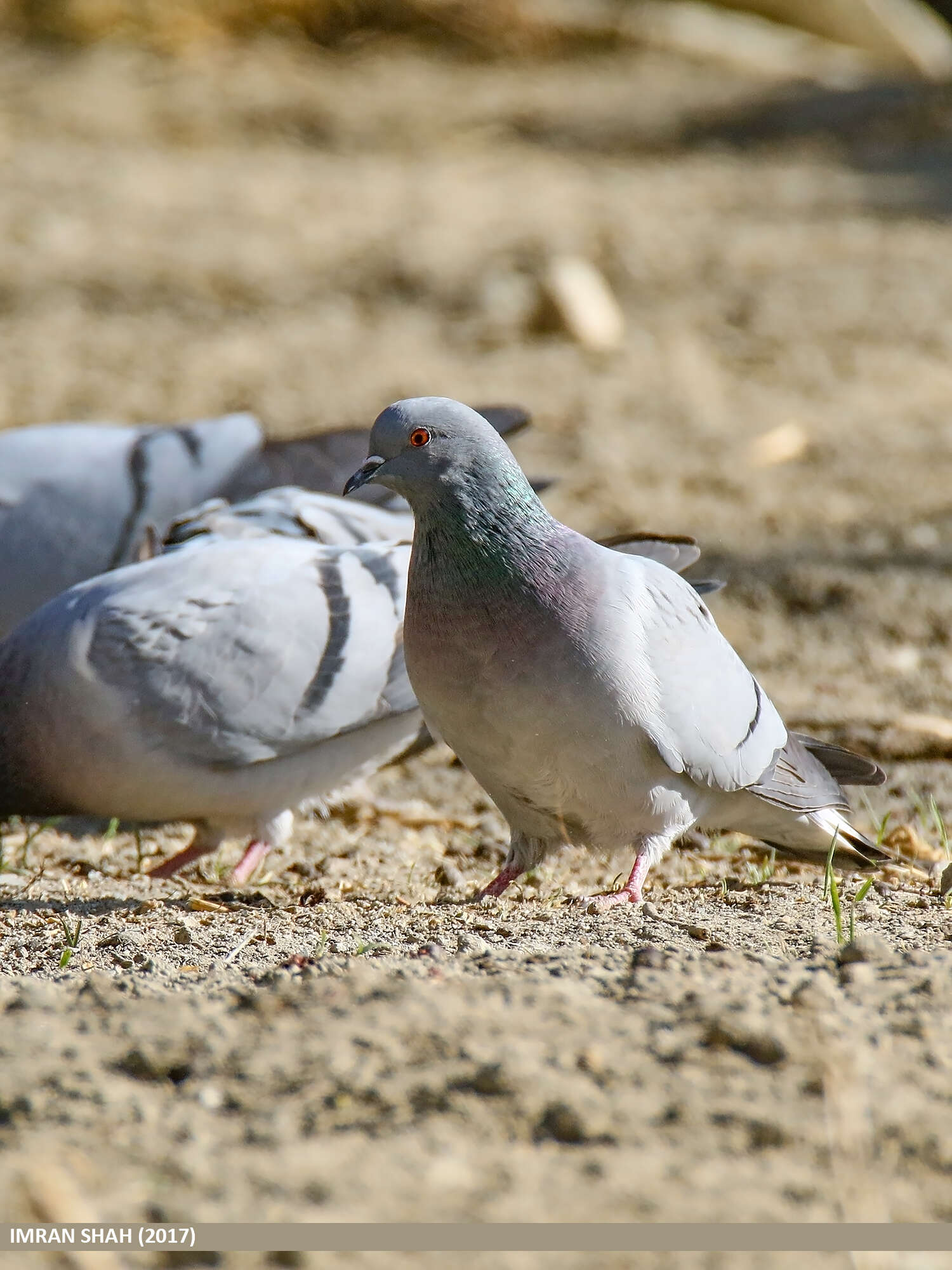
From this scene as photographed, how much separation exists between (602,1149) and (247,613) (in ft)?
6.96

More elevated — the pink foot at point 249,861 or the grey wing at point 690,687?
the grey wing at point 690,687

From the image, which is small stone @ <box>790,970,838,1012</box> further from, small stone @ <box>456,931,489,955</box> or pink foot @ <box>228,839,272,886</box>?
pink foot @ <box>228,839,272,886</box>

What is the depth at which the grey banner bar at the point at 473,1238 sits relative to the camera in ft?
5.52

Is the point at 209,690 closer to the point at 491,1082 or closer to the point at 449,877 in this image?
the point at 449,877

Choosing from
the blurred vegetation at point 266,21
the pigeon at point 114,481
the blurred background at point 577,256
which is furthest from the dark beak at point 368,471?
the blurred vegetation at point 266,21

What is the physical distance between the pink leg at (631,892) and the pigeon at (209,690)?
991 mm

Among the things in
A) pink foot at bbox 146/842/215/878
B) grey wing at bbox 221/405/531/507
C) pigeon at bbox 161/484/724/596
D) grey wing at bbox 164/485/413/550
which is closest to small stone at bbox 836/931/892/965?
pigeon at bbox 161/484/724/596

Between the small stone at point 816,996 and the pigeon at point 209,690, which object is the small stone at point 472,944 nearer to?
the small stone at point 816,996

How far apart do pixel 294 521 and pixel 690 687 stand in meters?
1.70

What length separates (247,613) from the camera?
3.71 metres

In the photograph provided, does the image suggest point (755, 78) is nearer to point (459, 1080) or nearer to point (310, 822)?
point (310, 822)

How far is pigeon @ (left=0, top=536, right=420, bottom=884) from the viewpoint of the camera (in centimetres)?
362

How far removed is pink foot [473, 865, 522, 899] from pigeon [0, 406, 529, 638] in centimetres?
171

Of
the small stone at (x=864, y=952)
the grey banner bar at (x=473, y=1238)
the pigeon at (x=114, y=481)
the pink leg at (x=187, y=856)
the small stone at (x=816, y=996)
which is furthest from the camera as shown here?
the pigeon at (x=114, y=481)
